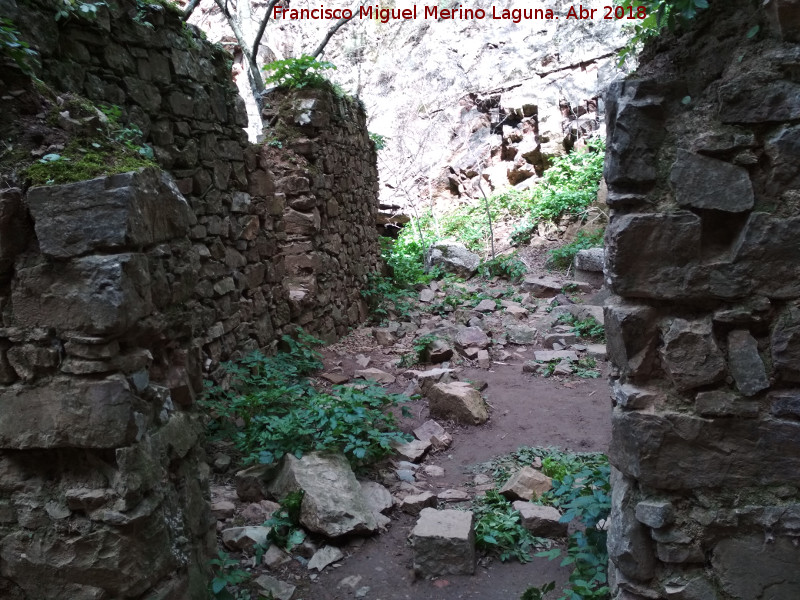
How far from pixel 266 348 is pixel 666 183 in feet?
13.9

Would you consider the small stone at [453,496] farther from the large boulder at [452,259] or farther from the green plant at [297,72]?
the large boulder at [452,259]

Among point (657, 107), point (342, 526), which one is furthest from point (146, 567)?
point (657, 107)

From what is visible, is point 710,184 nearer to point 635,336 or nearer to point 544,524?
point 635,336

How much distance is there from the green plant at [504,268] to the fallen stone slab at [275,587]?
323 inches

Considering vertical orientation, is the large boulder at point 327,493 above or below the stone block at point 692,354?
below

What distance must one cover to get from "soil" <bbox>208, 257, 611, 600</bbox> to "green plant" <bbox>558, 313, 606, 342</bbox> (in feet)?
2.02

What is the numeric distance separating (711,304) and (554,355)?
15.8ft

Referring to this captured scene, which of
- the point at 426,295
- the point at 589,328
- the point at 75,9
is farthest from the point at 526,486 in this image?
the point at 426,295

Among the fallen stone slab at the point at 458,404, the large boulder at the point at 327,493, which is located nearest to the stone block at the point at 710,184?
the large boulder at the point at 327,493

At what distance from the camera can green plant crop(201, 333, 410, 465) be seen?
3691mm

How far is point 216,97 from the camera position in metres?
4.59

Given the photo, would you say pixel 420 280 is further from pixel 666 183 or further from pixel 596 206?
pixel 666 183

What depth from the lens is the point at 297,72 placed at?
6828 millimetres

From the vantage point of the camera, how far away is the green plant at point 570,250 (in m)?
10.5
